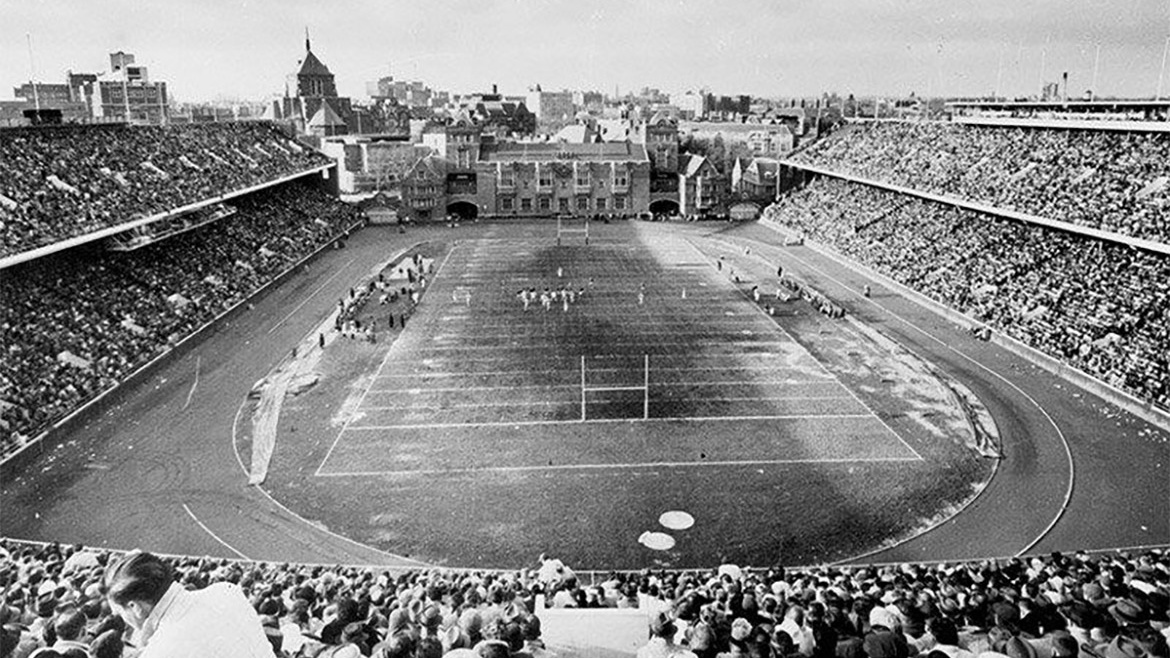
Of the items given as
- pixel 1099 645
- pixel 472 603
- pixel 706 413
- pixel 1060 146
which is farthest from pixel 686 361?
pixel 1060 146

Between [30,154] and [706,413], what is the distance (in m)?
37.3

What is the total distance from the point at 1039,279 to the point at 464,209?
62.5 m

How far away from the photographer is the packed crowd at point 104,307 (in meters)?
30.7

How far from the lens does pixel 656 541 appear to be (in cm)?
2270

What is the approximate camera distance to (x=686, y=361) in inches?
1513

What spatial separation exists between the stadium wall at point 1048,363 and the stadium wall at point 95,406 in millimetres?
37491

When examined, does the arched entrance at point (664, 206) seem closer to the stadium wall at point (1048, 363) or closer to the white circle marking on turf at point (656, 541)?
the stadium wall at point (1048, 363)

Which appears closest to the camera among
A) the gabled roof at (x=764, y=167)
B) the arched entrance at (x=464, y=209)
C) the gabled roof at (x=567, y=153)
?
the arched entrance at (x=464, y=209)

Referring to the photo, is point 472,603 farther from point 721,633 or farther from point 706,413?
point 706,413

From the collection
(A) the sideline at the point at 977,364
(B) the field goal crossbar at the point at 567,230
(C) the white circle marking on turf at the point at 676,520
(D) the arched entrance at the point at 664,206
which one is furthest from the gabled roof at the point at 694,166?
(C) the white circle marking on turf at the point at 676,520

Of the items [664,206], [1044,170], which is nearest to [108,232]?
[1044,170]

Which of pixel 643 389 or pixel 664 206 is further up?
pixel 664 206

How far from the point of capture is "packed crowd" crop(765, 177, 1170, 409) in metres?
34.4

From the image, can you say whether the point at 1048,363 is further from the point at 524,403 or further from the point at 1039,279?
the point at 524,403
